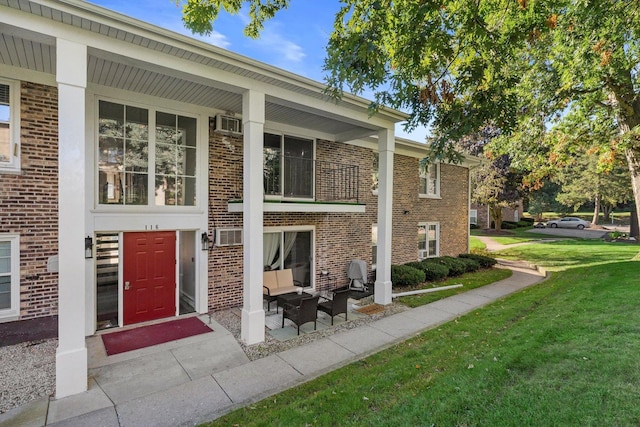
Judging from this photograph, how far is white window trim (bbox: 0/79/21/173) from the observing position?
5.71m

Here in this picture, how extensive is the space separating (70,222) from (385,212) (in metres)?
7.18

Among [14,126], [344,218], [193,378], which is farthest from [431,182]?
[14,126]

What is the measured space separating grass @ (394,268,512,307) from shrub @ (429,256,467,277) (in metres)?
0.25

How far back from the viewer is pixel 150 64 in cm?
529

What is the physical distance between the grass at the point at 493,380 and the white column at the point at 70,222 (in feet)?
7.96

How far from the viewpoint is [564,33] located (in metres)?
8.53

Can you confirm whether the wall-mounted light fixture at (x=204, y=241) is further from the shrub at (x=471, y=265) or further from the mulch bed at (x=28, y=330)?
the shrub at (x=471, y=265)

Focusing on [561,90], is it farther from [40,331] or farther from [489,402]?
[40,331]

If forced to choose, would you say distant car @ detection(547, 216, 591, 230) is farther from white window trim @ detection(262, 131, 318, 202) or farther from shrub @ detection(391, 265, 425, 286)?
white window trim @ detection(262, 131, 318, 202)

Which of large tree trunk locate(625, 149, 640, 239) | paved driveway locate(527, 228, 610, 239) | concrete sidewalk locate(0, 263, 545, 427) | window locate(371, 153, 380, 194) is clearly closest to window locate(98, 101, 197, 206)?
concrete sidewalk locate(0, 263, 545, 427)

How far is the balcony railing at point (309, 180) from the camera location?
9.11 metres

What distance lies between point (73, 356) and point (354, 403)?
13.3 ft

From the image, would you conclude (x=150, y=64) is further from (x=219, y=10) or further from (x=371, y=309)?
(x=371, y=309)

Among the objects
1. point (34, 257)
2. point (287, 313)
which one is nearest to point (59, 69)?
point (34, 257)
